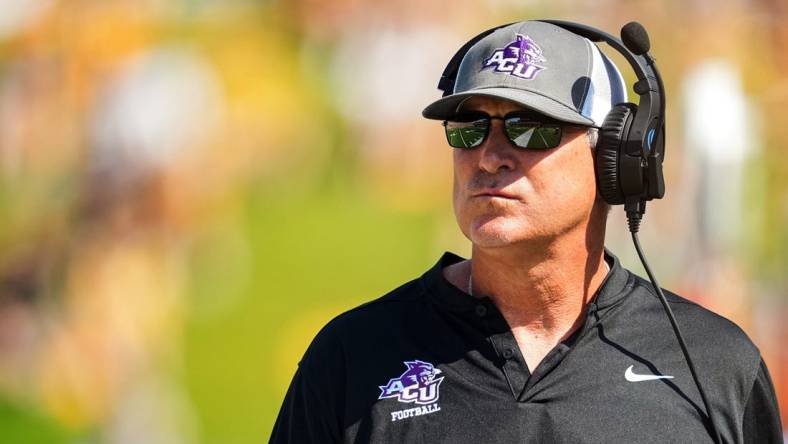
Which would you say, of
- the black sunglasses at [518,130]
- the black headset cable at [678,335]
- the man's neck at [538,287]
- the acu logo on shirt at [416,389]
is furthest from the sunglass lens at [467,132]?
the acu logo on shirt at [416,389]

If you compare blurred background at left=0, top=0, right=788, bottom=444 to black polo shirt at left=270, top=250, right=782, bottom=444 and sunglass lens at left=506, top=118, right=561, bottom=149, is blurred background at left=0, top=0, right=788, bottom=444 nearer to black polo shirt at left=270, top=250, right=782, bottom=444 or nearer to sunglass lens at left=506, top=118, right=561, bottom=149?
black polo shirt at left=270, top=250, right=782, bottom=444

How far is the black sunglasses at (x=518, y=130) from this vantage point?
2348 millimetres

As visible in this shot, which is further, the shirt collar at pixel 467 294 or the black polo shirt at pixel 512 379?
the shirt collar at pixel 467 294

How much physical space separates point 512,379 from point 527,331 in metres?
0.16

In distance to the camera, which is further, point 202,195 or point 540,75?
point 202,195

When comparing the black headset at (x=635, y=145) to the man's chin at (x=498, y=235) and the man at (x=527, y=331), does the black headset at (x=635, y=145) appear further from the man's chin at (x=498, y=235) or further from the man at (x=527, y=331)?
the man's chin at (x=498, y=235)

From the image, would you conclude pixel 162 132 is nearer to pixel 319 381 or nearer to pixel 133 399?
pixel 133 399

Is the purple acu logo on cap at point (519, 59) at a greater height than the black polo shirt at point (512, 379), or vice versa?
the purple acu logo on cap at point (519, 59)

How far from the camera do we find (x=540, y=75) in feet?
7.74

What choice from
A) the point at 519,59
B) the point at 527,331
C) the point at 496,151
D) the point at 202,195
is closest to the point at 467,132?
the point at 496,151

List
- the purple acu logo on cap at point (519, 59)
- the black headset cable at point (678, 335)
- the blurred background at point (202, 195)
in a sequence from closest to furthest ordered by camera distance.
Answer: the black headset cable at point (678, 335) → the purple acu logo on cap at point (519, 59) → the blurred background at point (202, 195)

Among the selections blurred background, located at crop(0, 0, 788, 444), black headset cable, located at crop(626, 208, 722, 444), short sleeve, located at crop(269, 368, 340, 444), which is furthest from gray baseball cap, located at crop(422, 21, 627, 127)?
blurred background, located at crop(0, 0, 788, 444)

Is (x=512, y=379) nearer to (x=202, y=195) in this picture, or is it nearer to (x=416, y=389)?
(x=416, y=389)

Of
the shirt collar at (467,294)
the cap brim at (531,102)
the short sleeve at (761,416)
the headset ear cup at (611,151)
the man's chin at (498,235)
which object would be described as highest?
the cap brim at (531,102)
